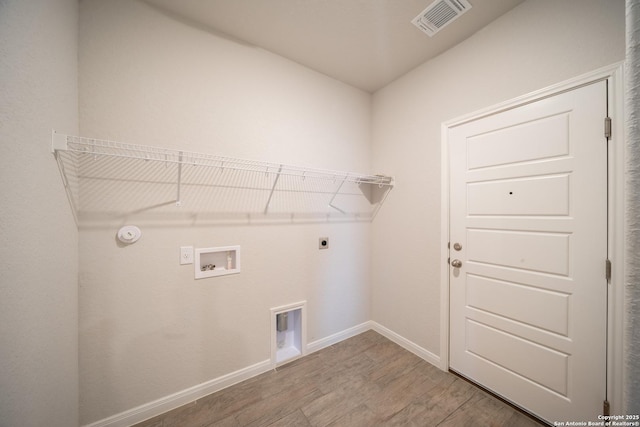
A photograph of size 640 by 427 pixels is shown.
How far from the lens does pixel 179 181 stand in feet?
4.76

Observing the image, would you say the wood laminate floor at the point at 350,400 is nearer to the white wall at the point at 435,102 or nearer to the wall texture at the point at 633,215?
the white wall at the point at 435,102

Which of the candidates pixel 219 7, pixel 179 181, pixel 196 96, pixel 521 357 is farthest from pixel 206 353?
pixel 219 7

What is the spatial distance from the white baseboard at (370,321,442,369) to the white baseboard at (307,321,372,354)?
5.1 inches

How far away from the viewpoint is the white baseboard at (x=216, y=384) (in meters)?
1.35

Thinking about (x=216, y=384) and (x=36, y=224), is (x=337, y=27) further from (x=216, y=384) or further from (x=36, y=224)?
(x=216, y=384)

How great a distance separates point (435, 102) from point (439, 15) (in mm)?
595

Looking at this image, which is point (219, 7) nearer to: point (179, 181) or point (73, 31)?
point (73, 31)

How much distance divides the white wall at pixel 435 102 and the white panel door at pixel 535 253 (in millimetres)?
158

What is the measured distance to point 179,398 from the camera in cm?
149

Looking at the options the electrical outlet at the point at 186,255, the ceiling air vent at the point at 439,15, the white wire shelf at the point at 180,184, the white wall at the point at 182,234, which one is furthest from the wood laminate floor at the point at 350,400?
the ceiling air vent at the point at 439,15

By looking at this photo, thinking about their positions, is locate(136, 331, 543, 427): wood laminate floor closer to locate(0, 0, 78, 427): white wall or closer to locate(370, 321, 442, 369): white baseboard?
locate(370, 321, 442, 369): white baseboard

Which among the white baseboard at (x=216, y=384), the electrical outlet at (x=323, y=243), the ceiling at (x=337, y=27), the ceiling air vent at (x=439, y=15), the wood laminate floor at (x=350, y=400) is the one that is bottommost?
the wood laminate floor at (x=350, y=400)

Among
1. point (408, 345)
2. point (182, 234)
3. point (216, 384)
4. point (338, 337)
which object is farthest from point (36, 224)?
point (408, 345)

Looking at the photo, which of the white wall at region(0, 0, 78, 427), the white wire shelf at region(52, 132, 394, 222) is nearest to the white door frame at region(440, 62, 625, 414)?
the white wire shelf at region(52, 132, 394, 222)
